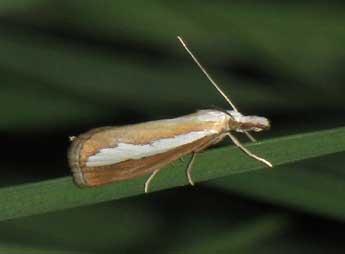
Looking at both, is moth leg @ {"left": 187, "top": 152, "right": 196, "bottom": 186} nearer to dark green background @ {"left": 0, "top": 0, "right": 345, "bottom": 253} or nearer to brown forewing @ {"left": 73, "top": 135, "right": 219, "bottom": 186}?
brown forewing @ {"left": 73, "top": 135, "right": 219, "bottom": 186}

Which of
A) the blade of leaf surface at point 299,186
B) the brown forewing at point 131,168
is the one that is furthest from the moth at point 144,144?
the blade of leaf surface at point 299,186

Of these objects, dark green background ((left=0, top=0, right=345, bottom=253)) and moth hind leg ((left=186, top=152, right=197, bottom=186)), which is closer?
moth hind leg ((left=186, top=152, right=197, bottom=186))

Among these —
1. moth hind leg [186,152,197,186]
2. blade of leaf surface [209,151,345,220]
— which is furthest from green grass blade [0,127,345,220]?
blade of leaf surface [209,151,345,220]

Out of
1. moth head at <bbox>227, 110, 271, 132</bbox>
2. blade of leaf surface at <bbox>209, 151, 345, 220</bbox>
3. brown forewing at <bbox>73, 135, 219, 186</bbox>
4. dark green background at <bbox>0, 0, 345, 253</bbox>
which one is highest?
dark green background at <bbox>0, 0, 345, 253</bbox>

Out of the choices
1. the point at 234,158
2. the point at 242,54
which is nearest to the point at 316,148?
the point at 234,158

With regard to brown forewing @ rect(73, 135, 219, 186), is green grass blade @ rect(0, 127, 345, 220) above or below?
below

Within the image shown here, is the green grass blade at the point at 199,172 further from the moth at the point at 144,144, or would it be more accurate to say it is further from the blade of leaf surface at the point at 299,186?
the blade of leaf surface at the point at 299,186

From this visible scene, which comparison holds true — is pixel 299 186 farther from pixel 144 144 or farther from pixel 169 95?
pixel 169 95
